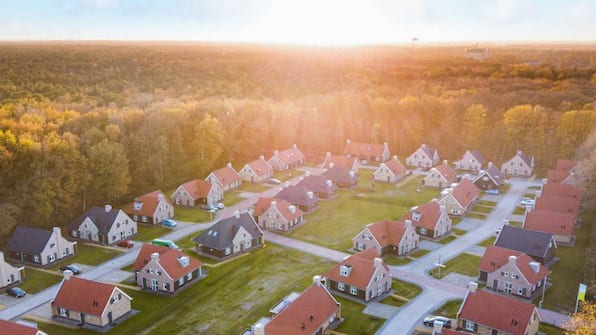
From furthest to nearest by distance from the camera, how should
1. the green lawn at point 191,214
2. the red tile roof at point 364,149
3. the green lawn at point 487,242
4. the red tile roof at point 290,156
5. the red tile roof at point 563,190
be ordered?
1. the red tile roof at point 364,149
2. the red tile roof at point 290,156
3. the green lawn at point 191,214
4. the red tile roof at point 563,190
5. the green lawn at point 487,242

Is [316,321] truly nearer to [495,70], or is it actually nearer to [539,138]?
[539,138]

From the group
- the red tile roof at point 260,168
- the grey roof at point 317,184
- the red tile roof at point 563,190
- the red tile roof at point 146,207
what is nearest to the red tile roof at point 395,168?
the grey roof at point 317,184

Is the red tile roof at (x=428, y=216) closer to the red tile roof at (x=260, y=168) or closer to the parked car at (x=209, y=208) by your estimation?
the parked car at (x=209, y=208)

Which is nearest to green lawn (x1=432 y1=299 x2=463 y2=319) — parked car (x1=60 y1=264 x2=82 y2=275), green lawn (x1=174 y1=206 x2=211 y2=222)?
green lawn (x1=174 y1=206 x2=211 y2=222)

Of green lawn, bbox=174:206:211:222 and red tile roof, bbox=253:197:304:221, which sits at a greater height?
red tile roof, bbox=253:197:304:221

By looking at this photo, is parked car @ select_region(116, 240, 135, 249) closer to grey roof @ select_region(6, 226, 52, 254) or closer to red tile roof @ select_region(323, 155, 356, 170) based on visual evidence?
grey roof @ select_region(6, 226, 52, 254)

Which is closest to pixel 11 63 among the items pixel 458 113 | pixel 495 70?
pixel 458 113

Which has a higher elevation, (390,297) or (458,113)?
(458,113)
